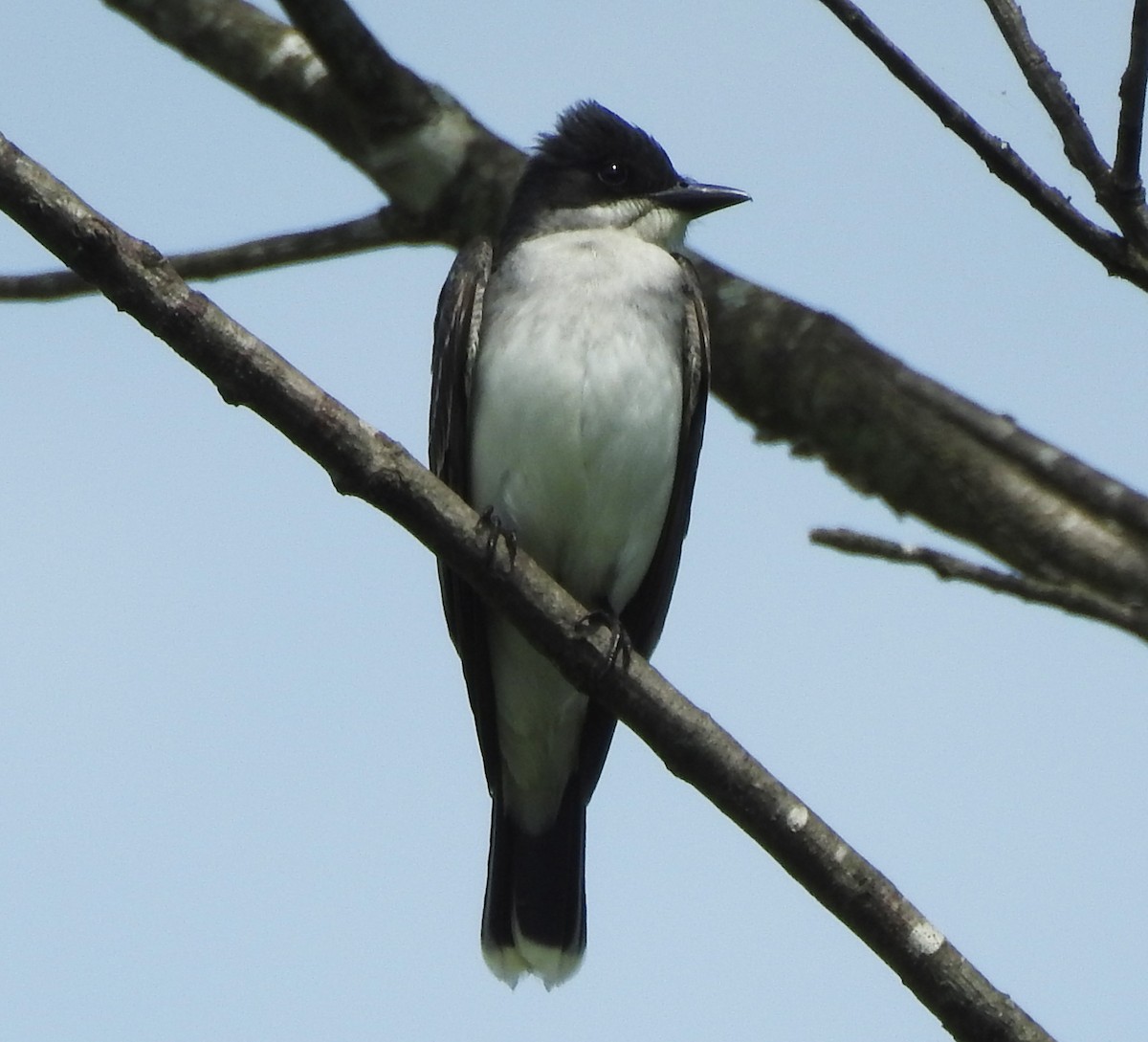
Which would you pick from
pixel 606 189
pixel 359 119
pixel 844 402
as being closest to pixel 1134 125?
pixel 844 402

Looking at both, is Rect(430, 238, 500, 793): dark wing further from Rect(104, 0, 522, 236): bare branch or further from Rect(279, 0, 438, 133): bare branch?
Rect(279, 0, 438, 133): bare branch

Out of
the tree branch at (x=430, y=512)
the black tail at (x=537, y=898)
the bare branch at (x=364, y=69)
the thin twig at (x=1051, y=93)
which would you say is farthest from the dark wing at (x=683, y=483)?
the thin twig at (x=1051, y=93)

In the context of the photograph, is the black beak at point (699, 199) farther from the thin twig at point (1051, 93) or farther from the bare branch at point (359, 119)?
the thin twig at point (1051, 93)

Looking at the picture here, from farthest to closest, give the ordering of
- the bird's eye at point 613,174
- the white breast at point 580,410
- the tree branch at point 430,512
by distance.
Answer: the bird's eye at point 613,174 < the white breast at point 580,410 < the tree branch at point 430,512

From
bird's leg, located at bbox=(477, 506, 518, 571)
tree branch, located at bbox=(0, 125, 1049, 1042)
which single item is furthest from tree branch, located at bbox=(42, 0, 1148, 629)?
bird's leg, located at bbox=(477, 506, 518, 571)

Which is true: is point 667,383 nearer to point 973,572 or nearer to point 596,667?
point 596,667

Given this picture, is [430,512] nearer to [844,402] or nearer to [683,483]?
[844,402]

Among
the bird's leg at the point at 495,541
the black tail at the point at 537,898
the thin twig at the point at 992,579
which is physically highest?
the black tail at the point at 537,898
